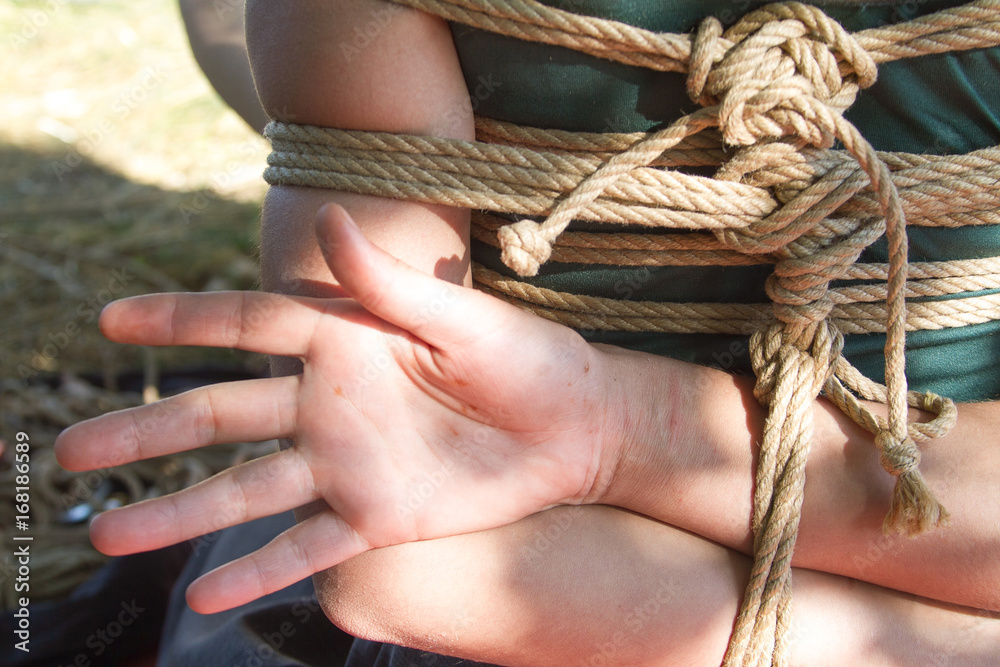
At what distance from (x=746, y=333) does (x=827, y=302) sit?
11cm

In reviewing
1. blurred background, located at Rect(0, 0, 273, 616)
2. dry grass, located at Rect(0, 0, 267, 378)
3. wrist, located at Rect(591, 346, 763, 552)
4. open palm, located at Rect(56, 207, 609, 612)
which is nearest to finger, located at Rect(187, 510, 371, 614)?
open palm, located at Rect(56, 207, 609, 612)

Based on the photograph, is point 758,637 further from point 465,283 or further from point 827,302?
point 465,283

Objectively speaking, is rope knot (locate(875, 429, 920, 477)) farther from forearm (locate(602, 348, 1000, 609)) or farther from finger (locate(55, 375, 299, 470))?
finger (locate(55, 375, 299, 470))

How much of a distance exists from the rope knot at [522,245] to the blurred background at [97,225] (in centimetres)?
90

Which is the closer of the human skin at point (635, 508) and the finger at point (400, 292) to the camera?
the finger at point (400, 292)

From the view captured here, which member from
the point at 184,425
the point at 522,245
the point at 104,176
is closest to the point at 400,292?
the point at 522,245

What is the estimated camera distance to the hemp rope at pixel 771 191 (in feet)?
2.13

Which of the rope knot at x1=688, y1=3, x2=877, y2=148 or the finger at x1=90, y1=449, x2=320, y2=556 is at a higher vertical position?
the rope knot at x1=688, y1=3, x2=877, y2=148

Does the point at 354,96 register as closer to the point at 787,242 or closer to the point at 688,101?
the point at 688,101

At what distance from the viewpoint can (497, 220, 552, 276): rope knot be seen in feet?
2.13

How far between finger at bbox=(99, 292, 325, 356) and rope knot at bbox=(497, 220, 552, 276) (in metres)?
0.18

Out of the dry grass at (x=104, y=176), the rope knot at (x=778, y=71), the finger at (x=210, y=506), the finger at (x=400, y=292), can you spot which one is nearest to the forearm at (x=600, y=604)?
the finger at (x=210, y=506)

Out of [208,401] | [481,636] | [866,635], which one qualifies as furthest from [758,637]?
[208,401]

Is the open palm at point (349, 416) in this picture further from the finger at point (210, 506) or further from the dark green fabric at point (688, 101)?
the dark green fabric at point (688, 101)
